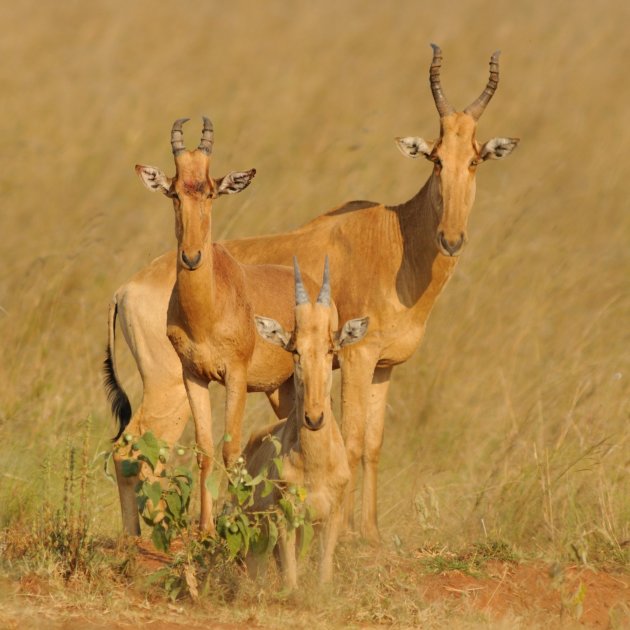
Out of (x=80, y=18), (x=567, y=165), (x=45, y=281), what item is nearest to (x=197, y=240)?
(x=45, y=281)

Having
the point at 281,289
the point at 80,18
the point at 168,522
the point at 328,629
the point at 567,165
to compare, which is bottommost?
the point at 328,629

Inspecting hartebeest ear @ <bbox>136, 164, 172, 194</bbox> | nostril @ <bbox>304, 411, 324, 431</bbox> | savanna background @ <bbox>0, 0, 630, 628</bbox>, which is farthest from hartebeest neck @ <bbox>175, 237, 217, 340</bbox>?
nostril @ <bbox>304, 411, 324, 431</bbox>

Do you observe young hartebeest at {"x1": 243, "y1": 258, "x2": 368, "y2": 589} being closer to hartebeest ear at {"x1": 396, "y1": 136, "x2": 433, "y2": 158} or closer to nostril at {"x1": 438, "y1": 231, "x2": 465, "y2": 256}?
nostril at {"x1": 438, "y1": 231, "x2": 465, "y2": 256}

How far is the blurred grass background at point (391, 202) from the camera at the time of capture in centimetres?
1080

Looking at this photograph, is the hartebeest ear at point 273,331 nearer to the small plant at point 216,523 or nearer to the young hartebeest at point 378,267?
the small plant at point 216,523

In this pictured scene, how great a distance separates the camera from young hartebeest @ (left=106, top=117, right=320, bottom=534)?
27.9 feet

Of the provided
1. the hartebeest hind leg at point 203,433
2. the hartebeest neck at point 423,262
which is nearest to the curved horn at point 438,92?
the hartebeest neck at point 423,262

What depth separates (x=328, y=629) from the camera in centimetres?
761

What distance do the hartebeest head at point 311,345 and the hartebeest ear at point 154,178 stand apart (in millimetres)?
1016

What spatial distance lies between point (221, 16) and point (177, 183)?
10.3 metres

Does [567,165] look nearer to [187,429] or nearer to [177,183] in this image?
[187,429]

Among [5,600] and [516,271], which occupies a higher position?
[516,271]

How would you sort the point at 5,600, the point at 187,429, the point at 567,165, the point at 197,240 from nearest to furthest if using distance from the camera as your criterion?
the point at 5,600 → the point at 197,240 → the point at 187,429 → the point at 567,165

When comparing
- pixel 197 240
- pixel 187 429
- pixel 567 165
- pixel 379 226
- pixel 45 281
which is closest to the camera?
pixel 197 240
